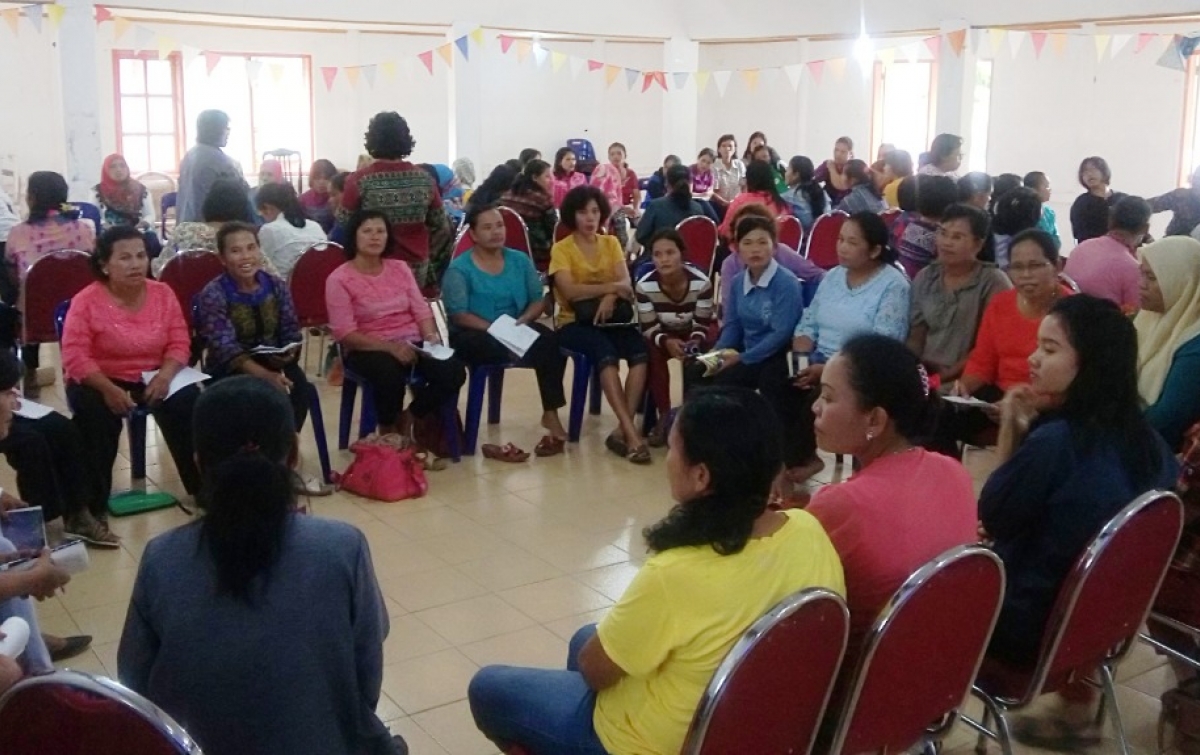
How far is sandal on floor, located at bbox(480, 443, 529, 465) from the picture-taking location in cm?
497

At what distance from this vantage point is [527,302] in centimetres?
519

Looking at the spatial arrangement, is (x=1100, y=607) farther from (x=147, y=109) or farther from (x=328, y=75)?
(x=147, y=109)

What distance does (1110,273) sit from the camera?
4.86 m

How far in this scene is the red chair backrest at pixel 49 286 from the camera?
4.95 m

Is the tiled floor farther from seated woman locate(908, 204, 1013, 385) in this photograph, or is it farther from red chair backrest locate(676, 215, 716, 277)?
red chair backrest locate(676, 215, 716, 277)

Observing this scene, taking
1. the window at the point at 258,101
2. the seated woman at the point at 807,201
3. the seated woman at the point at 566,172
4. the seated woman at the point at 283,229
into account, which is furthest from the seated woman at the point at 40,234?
the window at the point at 258,101

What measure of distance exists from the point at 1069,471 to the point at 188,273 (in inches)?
140

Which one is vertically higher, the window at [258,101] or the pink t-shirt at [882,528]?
the window at [258,101]

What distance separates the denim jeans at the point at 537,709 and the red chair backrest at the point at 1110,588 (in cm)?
84

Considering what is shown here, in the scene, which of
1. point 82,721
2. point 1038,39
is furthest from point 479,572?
point 1038,39

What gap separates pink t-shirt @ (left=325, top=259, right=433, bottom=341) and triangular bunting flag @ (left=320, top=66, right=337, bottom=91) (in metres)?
7.98

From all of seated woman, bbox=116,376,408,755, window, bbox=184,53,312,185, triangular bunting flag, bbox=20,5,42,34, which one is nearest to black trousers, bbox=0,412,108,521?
seated woman, bbox=116,376,408,755

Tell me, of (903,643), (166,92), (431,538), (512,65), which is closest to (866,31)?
(512,65)

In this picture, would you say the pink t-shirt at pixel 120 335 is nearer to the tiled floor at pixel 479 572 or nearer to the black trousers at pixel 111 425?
the black trousers at pixel 111 425
